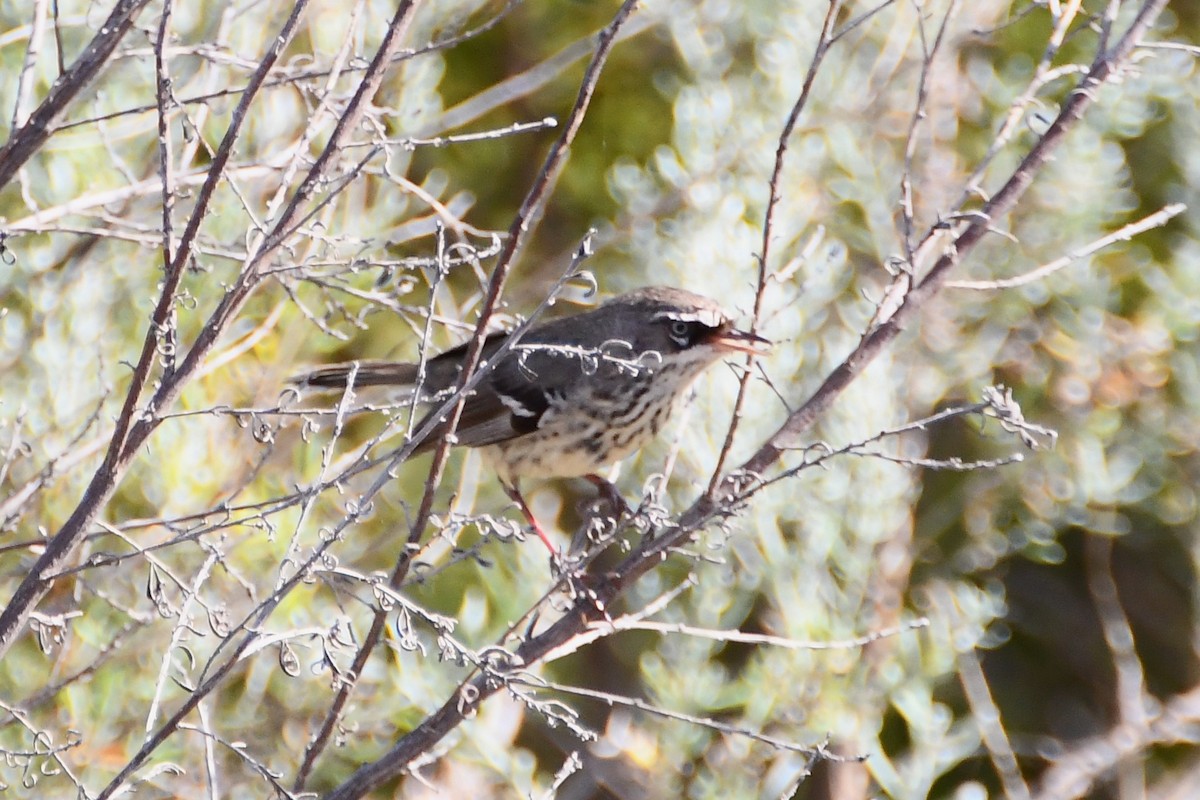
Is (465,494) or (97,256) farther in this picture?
(465,494)

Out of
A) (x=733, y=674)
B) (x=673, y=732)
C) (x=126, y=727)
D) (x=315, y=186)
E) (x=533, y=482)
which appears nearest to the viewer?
(x=315, y=186)

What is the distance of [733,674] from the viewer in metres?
5.90

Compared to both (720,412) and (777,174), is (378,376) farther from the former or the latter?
(777,174)

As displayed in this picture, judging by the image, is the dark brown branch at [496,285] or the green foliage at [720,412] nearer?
the dark brown branch at [496,285]

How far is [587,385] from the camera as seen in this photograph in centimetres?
410

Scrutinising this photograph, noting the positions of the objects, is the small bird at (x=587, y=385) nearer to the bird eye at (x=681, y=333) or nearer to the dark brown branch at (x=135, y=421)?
the bird eye at (x=681, y=333)

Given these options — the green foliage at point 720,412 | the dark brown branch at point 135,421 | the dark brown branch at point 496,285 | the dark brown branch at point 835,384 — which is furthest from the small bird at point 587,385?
the dark brown branch at point 135,421

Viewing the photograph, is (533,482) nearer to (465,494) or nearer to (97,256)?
(465,494)

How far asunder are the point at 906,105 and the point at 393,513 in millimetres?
2615

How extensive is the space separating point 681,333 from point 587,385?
0.31 metres

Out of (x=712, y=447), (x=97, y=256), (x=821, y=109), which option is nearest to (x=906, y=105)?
(x=821, y=109)

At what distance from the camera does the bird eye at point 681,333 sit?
4008 millimetres

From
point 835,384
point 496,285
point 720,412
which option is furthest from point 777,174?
point 720,412

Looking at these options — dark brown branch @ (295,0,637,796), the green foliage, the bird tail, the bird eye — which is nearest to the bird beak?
the bird eye
